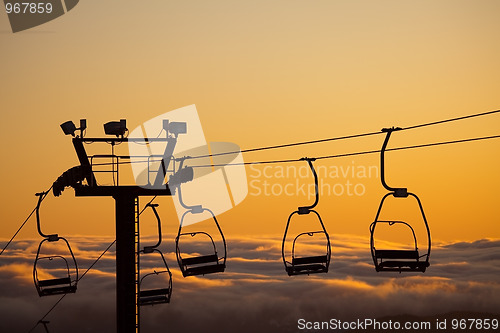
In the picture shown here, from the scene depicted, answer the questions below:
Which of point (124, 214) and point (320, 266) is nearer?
point (320, 266)

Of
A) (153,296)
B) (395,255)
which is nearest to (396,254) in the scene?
(395,255)

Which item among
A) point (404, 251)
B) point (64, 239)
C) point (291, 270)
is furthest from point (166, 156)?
point (404, 251)

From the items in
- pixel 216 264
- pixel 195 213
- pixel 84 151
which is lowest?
pixel 216 264

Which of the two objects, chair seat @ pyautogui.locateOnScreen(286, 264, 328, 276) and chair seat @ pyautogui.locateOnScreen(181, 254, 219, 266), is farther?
chair seat @ pyautogui.locateOnScreen(181, 254, 219, 266)

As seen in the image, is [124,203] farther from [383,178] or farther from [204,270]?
[383,178]

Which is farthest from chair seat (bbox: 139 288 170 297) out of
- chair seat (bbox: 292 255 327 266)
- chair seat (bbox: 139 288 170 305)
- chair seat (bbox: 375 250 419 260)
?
chair seat (bbox: 375 250 419 260)

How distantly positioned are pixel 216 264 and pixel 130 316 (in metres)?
5.25

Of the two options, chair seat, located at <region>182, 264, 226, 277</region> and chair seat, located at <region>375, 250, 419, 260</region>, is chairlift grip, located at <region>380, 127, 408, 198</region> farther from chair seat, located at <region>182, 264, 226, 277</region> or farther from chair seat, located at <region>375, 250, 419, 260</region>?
chair seat, located at <region>182, 264, 226, 277</region>

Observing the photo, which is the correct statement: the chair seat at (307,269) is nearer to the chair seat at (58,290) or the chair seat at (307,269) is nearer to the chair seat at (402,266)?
the chair seat at (402,266)

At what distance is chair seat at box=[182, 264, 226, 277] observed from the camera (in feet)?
78.5

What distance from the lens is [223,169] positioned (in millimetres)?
23328

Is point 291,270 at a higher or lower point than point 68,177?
lower

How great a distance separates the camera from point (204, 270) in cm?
2408

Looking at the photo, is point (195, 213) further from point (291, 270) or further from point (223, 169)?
point (291, 270)
